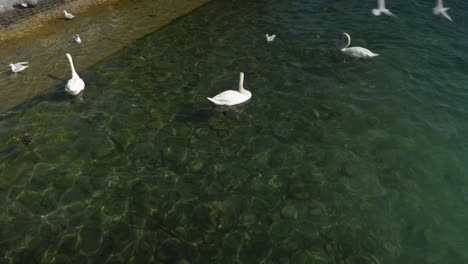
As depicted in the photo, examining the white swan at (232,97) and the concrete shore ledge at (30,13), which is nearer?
the white swan at (232,97)

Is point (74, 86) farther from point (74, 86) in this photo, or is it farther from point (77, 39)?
point (77, 39)

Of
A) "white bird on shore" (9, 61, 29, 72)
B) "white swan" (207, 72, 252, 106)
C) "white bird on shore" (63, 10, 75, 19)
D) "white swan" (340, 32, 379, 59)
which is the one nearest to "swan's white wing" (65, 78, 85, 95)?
"white bird on shore" (9, 61, 29, 72)

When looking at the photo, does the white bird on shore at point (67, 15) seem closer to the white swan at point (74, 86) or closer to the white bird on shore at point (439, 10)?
the white swan at point (74, 86)

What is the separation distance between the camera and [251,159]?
1213 cm

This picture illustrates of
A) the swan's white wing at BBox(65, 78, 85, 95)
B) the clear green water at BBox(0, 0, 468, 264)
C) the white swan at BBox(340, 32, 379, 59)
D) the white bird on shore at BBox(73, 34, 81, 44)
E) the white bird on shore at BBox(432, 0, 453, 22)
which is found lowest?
the clear green water at BBox(0, 0, 468, 264)

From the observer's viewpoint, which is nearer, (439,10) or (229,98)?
(229,98)

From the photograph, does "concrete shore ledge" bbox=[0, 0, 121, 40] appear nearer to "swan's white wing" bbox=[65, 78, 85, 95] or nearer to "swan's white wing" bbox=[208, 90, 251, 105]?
"swan's white wing" bbox=[65, 78, 85, 95]

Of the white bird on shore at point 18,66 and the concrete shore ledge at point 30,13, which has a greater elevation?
the concrete shore ledge at point 30,13

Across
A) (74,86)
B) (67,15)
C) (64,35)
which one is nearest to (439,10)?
(74,86)

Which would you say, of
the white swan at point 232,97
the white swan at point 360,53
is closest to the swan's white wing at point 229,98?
the white swan at point 232,97

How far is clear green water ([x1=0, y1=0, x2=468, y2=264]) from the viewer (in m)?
9.49

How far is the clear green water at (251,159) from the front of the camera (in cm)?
949

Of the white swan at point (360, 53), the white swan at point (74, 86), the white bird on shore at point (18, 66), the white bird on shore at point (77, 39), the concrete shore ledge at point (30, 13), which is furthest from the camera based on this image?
the concrete shore ledge at point (30, 13)

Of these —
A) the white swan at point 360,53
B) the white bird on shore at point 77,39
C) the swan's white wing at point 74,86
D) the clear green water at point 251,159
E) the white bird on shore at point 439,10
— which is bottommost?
the clear green water at point 251,159
